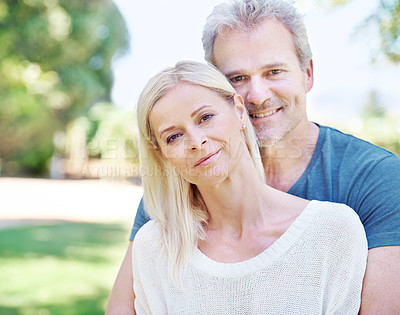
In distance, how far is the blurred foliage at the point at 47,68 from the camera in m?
16.5


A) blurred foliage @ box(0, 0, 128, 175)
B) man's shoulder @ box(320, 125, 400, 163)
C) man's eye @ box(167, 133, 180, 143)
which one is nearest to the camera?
man's eye @ box(167, 133, 180, 143)

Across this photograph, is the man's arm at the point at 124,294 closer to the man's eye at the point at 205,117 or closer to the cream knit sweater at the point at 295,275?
the cream knit sweater at the point at 295,275

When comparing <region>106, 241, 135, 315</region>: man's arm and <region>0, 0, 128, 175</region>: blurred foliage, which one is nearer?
<region>106, 241, 135, 315</region>: man's arm

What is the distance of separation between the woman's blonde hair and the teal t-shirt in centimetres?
27

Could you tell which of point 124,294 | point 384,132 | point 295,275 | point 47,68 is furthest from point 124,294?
point 47,68

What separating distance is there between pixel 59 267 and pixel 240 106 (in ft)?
19.8

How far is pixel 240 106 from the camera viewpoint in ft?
7.48

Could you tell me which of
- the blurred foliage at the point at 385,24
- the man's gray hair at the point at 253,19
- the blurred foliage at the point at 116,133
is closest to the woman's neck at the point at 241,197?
the man's gray hair at the point at 253,19

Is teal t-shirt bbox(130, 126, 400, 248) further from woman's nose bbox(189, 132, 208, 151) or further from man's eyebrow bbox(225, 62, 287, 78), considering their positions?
woman's nose bbox(189, 132, 208, 151)

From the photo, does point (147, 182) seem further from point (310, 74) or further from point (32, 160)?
point (32, 160)

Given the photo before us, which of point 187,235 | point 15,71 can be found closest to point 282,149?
point 187,235

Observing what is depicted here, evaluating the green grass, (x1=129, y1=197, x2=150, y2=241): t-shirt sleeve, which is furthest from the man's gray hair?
the green grass

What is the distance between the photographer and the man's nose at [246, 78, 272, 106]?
7.91ft

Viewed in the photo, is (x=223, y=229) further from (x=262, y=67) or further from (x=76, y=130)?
(x=76, y=130)
